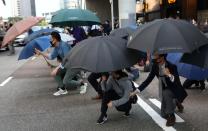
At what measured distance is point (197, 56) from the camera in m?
6.67

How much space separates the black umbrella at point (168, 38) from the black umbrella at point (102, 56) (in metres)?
0.25

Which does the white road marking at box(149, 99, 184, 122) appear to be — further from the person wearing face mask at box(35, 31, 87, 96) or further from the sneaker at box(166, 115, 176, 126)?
the person wearing face mask at box(35, 31, 87, 96)

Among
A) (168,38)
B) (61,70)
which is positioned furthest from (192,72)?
(168,38)

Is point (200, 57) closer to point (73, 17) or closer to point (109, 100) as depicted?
point (109, 100)

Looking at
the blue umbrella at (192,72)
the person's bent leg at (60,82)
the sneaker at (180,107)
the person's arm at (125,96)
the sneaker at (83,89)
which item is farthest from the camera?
the sneaker at (83,89)

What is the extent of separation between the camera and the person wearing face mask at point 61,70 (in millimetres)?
10062

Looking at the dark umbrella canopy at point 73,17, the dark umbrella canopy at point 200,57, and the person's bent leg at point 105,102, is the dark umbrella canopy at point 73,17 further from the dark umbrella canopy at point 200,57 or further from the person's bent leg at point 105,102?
the dark umbrella canopy at point 200,57

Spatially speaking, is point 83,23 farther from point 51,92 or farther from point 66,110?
point 66,110

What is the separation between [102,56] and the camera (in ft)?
21.7

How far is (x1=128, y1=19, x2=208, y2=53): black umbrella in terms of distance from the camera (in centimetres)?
616

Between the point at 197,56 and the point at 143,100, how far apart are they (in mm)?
2962

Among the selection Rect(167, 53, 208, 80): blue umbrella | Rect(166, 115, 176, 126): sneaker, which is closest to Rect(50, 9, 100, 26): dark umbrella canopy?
Rect(167, 53, 208, 80): blue umbrella

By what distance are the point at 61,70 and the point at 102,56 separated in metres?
4.05

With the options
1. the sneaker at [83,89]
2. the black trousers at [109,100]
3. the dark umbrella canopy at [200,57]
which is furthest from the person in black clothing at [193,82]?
the dark umbrella canopy at [200,57]
